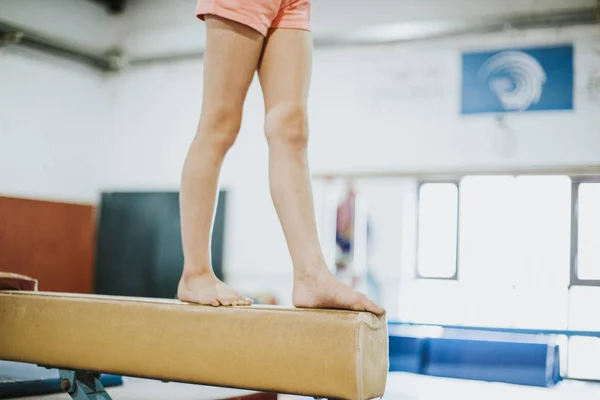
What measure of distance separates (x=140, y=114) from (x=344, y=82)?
2415 mm

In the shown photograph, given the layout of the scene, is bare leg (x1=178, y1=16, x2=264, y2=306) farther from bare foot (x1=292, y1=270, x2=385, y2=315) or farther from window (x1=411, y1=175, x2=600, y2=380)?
window (x1=411, y1=175, x2=600, y2=380)

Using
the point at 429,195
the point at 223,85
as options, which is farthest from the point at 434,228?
the point at 223,85

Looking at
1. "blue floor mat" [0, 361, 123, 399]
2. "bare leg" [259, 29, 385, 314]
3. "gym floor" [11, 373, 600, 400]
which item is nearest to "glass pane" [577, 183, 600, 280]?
"gym floor" [11, 373, 600, 400]

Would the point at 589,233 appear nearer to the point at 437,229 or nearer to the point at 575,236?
the point at 575,236

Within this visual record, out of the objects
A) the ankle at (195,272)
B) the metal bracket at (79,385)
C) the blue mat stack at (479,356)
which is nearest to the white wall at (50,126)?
the blue mat stack at (479,356)

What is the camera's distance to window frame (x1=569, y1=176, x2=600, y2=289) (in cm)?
564

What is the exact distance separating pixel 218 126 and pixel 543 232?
4.67 meters

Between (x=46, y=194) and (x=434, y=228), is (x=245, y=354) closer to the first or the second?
(x=434, y=228)

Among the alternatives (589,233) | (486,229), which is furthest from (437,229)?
(589,233)

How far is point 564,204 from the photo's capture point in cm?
571

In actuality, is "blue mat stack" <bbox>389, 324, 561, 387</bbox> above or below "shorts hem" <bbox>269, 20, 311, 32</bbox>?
below

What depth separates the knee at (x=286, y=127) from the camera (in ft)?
5.32

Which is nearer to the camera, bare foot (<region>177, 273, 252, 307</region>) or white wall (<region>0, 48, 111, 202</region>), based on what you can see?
bare foot (<region>177, 273, 252, 307</region>)

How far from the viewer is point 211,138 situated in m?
1.68
